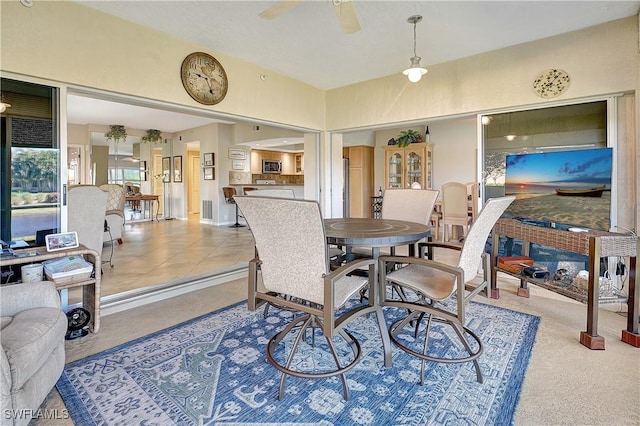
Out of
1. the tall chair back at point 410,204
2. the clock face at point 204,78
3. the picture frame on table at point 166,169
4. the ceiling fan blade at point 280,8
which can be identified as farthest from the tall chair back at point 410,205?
the picture frame on table at point 166,169

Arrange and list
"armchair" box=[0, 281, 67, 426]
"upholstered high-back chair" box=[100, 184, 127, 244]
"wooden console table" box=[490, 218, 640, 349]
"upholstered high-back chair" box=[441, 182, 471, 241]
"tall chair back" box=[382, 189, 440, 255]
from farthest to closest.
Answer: "upholstered high-back chair" box=[100, 184, 127, 244] → "upholstered high-back chair" box=[441, 182, 471, 241] → "tall chair back" box=[382, 189, 440, 255] → "wooden console table" box=[490, 218, 640, 349] → "armchair" box=[0, 281, 67, 426]

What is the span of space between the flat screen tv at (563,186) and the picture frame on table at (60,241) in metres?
4.05

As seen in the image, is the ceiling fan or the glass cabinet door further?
the glass cabinet door

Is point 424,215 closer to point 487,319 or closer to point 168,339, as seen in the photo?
point 487,319

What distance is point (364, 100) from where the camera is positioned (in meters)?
4.82

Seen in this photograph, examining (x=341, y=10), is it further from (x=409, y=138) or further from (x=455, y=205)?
(x=409, y=138)

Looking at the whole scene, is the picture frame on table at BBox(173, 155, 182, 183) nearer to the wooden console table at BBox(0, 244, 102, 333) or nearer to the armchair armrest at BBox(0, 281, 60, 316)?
the wooden console table at BBox(0, 244, 102, 333)

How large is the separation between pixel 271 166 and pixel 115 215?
5.40 m

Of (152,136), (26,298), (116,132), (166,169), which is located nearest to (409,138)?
(26,298)

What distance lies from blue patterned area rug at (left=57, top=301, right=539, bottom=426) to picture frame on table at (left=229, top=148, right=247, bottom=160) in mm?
7019

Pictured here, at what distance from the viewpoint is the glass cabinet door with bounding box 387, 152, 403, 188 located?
283 inches

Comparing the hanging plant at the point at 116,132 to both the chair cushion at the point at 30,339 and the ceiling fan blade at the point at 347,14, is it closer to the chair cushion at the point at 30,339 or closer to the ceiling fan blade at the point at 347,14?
the ceiling fan blade at the point at 347,14

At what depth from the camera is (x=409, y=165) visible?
7031 millimetres

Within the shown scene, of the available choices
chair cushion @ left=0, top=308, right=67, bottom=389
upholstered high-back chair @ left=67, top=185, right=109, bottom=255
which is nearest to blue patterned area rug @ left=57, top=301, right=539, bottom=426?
chair cushion @ left=0, top=308, right=67, bottom=389
